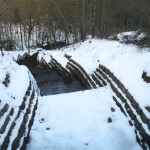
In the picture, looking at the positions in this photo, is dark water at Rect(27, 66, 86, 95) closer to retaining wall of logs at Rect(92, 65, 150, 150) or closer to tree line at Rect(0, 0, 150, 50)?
retaining wall of logs at Rect(92, 65, 150, 150)

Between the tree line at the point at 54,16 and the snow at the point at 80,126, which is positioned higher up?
the snow at the point at 80,126

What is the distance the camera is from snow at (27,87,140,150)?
275 inches

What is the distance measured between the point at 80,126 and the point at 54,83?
1069 centimetres

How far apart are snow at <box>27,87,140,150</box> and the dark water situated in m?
5.76

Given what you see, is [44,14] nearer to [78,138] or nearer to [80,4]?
[80,4]

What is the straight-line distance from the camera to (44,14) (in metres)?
39.8

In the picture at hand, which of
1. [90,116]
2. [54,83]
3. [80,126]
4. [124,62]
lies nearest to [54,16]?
[54,83]

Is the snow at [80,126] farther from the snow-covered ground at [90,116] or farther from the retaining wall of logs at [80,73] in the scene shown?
the retaining wall of logs at [80,73]

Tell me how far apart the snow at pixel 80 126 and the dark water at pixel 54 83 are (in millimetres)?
5758

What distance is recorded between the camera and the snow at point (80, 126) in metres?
7.00

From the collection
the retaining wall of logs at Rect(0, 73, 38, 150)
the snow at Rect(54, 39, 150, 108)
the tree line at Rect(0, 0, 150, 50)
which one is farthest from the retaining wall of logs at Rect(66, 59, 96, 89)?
the tree line at Rect(0, 0, 150, 50)

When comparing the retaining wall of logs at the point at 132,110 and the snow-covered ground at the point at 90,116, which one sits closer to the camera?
the retaining wall of logs at the point at 132,110

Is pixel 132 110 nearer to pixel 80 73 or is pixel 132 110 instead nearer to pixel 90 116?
pixel 90 116

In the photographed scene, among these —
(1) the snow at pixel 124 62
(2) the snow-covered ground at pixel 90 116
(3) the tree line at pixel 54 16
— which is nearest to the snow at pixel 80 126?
(2) the snow-covered ground at pixel 90 116
